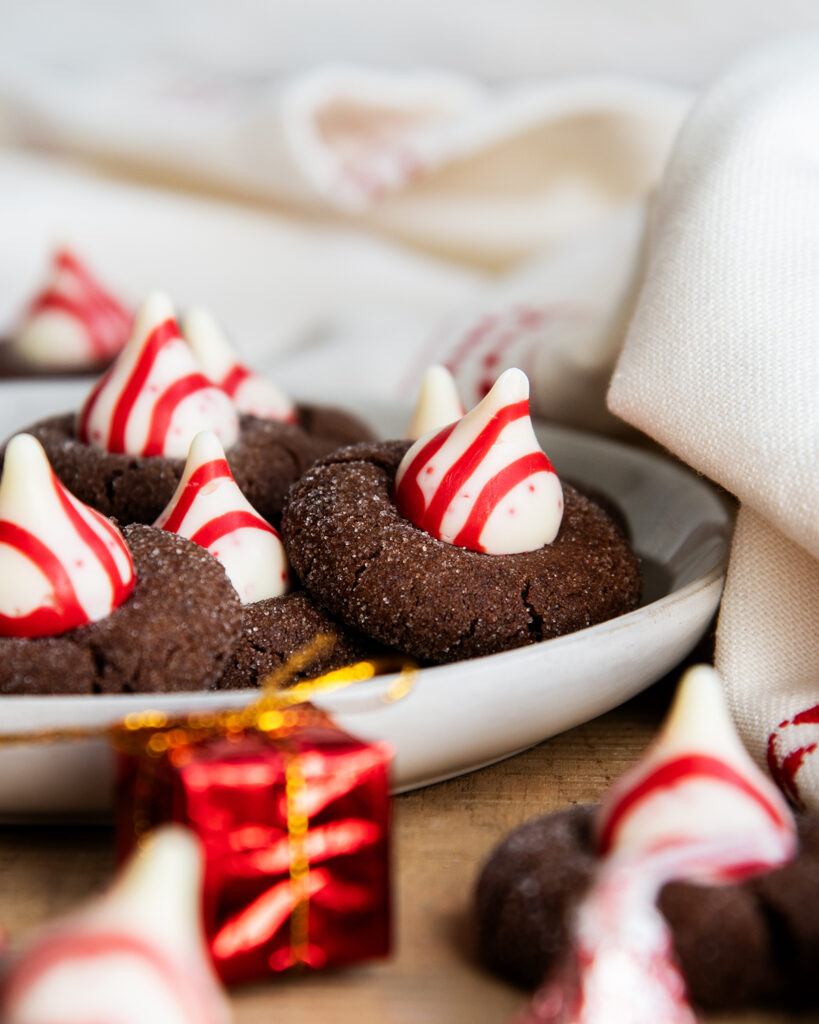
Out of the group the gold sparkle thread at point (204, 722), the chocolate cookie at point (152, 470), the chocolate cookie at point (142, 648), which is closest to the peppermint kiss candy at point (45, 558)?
the chocolate cookie at point (142, 648)

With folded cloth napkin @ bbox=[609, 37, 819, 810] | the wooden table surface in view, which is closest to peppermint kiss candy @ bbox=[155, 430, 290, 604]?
the wooden table surface

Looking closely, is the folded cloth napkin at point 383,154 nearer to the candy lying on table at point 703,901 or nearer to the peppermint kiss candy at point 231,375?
the peppermint kiss candy at point 231,375

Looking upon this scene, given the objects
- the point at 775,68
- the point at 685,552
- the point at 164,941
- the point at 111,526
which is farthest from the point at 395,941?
the point at 775,68

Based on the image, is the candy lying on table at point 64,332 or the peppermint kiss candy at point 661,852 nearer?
the peppermint kiss candy at point 661,852

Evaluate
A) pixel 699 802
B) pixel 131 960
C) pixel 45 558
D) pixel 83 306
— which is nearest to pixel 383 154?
pixel 83 306

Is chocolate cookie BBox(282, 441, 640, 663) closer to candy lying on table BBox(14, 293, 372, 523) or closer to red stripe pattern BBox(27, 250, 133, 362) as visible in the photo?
candy lying on table BBox(14, 293, 372, 523)

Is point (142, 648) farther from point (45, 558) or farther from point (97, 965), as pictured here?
point (97, 965)
